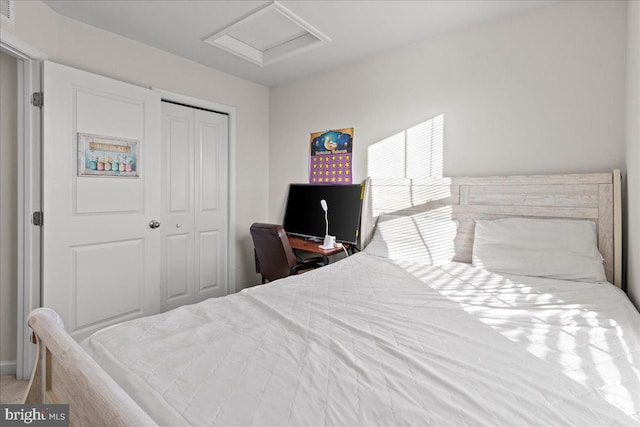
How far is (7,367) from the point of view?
220 cm

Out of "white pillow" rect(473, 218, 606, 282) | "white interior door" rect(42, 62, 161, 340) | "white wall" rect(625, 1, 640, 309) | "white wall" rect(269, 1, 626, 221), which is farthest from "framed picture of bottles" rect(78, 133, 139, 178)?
"white wall" rect(625, 1, 640, 309)

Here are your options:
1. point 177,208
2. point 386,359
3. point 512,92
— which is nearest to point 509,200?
point 512,92

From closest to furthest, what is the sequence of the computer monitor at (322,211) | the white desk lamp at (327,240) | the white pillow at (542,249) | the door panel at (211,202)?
the white pillow at (542,249)
the white desk lamp at (327,240)
the computer monitor at (322,211)
the door panel at (211,202)

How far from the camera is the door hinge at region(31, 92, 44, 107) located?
2154 millimetres

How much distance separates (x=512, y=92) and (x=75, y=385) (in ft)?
9.17

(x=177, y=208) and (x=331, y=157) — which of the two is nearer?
(x=177, y=208)

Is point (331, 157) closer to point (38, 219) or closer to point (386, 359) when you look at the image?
point (38, 219)

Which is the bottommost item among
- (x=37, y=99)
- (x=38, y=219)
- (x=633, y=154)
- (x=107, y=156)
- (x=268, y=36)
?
(x=38, y=219)

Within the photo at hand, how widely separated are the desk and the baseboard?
2166 millimetres

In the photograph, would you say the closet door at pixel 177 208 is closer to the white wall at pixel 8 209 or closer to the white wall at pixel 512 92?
the white wall at pixel 8 209

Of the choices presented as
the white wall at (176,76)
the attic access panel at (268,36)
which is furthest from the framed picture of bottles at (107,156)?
the attic access panel at (268,36)

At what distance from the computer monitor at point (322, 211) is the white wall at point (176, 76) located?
0.52 metres

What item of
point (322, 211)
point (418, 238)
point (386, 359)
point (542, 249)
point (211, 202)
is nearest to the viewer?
point (386, 359)

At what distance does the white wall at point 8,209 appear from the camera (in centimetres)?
218
